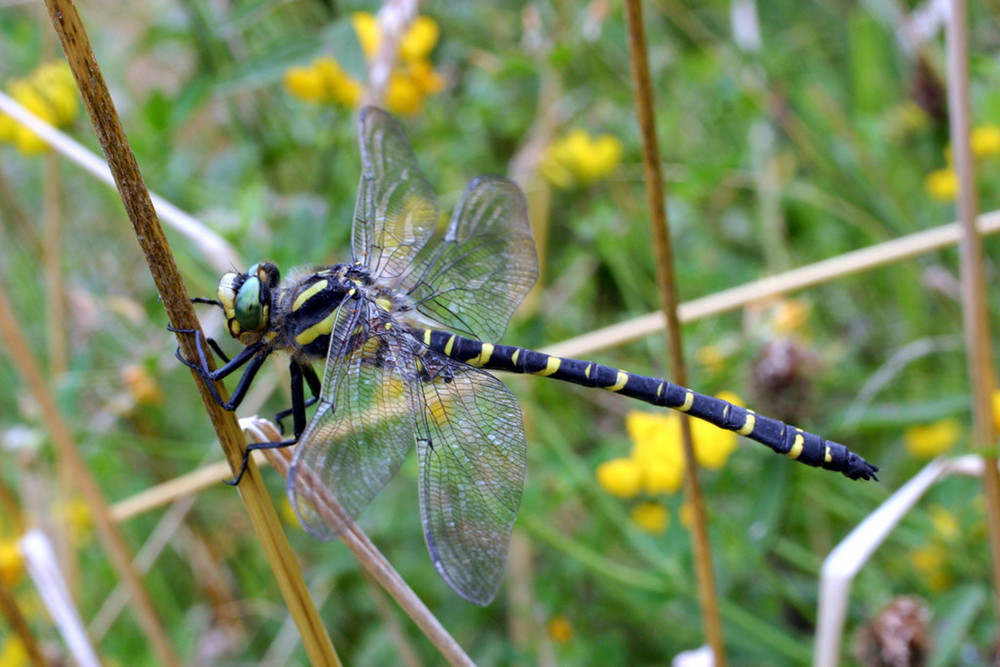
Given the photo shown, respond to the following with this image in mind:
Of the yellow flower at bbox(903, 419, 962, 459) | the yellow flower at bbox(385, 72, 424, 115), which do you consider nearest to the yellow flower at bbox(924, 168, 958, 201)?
the yellow flower at bbox(903, 419, 962, 459)

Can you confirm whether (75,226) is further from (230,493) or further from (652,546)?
(652,546)

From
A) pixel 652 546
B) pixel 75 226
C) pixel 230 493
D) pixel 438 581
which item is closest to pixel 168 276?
pixel 652 546

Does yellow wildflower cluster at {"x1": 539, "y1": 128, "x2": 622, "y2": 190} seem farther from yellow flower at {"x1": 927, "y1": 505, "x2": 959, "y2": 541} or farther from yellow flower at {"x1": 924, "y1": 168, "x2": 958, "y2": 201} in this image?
yellow flower at {"x1": 927, "y1": 505, "x2": 959, "y2": 541}

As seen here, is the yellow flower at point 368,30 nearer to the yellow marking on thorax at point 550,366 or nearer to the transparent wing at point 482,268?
the transparent wing at point 482,268

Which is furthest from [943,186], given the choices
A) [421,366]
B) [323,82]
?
[421,366]

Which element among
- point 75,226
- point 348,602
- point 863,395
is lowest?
point 348,602
